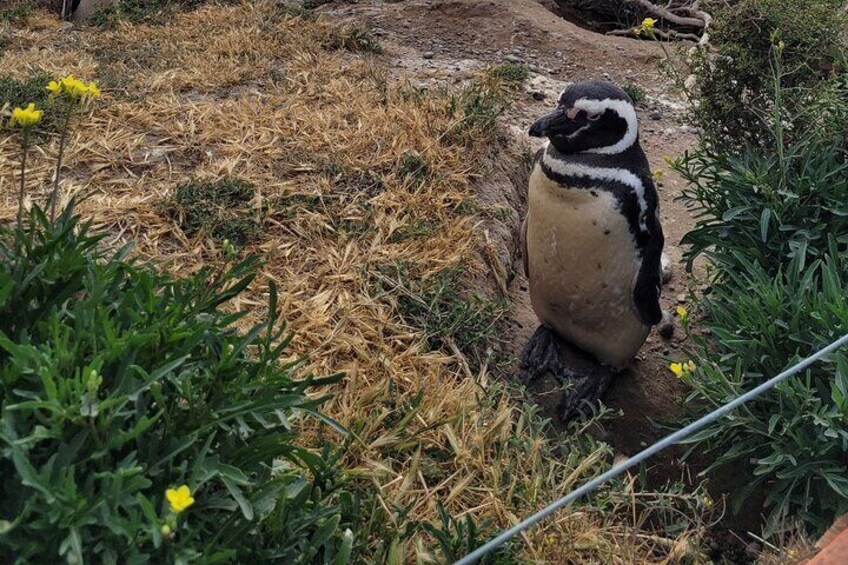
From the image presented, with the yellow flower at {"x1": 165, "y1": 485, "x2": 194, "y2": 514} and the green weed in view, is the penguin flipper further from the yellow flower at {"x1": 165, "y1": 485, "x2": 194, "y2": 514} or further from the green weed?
the green weed

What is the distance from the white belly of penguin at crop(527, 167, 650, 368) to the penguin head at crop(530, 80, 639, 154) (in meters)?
0.15

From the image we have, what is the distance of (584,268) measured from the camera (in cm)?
274

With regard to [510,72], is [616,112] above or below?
above

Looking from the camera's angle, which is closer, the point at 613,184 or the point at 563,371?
the point at 613,184

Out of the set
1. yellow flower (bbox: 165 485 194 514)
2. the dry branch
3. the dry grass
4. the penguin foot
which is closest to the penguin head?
the dry grass

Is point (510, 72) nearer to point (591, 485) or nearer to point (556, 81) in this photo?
point (556, 81)

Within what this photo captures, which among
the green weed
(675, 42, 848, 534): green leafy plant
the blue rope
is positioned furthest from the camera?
the green weed

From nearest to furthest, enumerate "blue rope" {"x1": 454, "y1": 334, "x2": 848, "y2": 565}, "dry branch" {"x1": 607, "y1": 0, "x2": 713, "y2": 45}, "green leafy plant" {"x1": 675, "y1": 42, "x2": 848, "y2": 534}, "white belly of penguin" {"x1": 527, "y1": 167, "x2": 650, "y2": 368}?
"blue rope" {"x1": 454, "y1": 334, "x2": 848, "y2": 565} → "green leafy plant" {"x1": 675, "y1": 42, "x2": 848, "y2": 534} → "white belly of penguin" {"x1": 527, "y1": 167, "x2": 650, "y2": 368} → "dry branch" {"x1": 607, "y1": 0, "x2": 713, "y2": 45}

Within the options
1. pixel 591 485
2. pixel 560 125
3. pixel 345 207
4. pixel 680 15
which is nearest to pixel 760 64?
pixel 560 125

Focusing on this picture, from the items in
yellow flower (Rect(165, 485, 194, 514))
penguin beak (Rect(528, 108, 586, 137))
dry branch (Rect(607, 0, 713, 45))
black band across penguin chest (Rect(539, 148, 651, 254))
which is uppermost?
yellow flower (Rect(165, 485, 194, 514))

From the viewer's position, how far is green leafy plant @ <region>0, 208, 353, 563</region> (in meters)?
1.14

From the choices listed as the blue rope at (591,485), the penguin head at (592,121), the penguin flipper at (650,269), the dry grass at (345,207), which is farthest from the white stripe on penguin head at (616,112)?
the blue rope at (591,485)

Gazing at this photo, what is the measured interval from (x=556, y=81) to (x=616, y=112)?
3.01 meters

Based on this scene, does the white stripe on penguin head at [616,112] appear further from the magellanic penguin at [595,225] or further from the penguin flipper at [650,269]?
the penguin flipper at [650,269]
